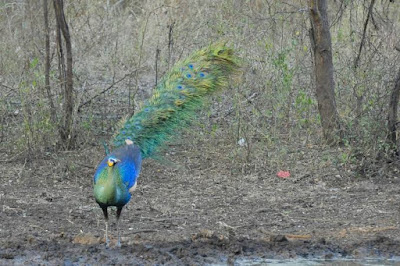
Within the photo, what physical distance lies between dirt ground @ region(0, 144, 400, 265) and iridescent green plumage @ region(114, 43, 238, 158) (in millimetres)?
786

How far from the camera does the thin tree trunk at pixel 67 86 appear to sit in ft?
30.6

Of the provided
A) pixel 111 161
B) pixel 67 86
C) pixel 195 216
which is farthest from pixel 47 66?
pixel 111 161

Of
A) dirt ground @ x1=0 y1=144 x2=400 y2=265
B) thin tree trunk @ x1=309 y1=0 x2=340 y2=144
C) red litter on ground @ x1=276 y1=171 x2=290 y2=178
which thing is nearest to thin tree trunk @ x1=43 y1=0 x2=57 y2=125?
dirt ground @ x1=0 y1=144 x2=400 y2=265

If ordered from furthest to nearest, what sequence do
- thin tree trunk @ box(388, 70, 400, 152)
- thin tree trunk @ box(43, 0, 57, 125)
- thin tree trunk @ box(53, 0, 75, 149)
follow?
thin tree trunk @ box(53, 0, 75, 149) < thin tree trunk @ box(43, 0, 57, 125) < thin tree trunk @ box(388, 70, 400, 152)

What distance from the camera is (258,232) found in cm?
732

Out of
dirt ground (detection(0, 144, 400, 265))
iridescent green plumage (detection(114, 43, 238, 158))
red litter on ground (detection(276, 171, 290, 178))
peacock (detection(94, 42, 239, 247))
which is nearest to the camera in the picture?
dirt ground (detection(0, 144, 400, 265))

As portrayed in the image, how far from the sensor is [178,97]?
27.2 feet

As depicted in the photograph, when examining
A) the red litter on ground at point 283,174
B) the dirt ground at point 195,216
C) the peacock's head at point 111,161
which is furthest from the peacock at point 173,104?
the red litter on ground at point 283,174

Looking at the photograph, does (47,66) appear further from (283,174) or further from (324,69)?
(324,69)

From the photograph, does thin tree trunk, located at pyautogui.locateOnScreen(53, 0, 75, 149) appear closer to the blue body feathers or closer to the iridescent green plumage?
the iridescent green plumage

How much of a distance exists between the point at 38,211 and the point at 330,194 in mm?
3169

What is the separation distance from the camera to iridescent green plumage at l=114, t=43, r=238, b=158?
7.95 metres

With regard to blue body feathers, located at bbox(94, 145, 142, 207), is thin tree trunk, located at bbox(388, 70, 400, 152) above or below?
above

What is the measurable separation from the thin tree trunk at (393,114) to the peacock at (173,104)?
1.81 metres
